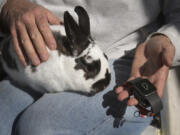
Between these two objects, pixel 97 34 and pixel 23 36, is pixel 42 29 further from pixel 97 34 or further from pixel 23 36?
pixel 97 34

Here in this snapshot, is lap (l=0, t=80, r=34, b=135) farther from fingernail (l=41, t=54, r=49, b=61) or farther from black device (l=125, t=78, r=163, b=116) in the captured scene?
black device (l=125, t=78, r=163, b=116)

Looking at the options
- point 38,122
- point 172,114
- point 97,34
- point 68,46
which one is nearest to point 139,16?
point 97,34

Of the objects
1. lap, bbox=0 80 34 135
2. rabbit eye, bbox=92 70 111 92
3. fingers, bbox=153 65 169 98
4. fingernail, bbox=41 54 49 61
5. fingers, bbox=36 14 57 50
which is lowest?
lap, bbox=0 80 34 135

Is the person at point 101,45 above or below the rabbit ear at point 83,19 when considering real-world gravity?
below

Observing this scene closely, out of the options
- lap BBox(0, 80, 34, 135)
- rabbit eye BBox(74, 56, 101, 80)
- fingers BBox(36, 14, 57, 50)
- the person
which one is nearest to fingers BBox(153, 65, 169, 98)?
the person

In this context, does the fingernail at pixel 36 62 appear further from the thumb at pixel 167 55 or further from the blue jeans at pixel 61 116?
the thumb at pixel 167 55

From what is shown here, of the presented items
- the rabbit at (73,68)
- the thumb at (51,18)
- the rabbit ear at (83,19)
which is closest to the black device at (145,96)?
the rabbit at (73,68)
